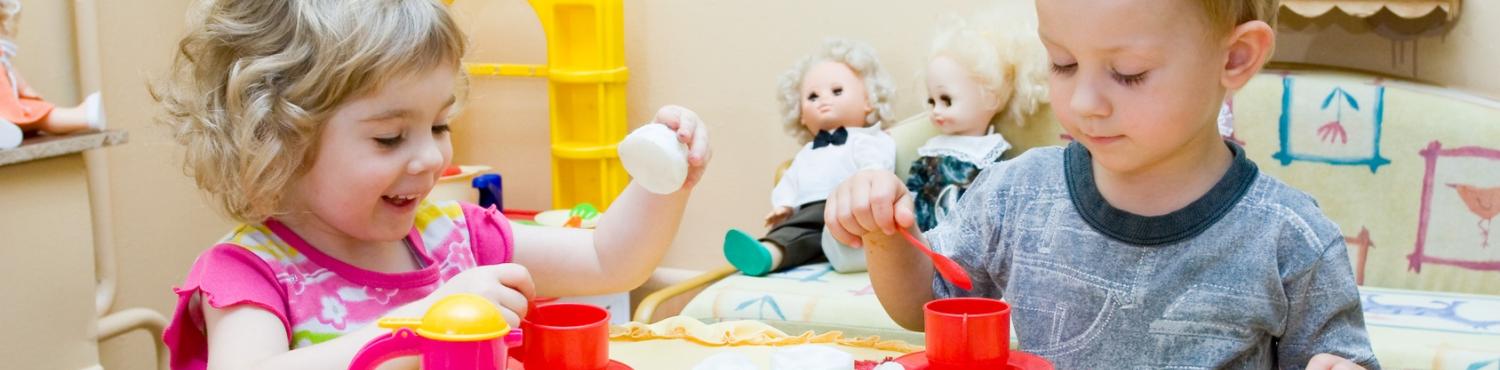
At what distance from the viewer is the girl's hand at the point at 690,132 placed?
1.09 m

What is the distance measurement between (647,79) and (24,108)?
4.25 feet

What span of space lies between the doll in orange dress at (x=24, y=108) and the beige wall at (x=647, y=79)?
419mm

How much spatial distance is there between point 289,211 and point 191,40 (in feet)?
0.50

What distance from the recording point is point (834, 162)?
2.52 m

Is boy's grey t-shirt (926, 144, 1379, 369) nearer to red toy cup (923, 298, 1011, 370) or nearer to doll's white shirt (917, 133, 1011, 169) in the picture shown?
red toy cup (923, 298, 1011, 370)

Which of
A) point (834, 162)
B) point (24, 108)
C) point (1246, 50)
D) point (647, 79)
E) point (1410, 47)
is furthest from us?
point (647, 79)

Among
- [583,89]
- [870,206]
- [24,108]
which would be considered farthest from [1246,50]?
[583,89]

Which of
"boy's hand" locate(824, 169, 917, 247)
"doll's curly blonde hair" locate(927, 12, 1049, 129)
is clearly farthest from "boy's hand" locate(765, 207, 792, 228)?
"boy's hand" locate(824, 169, 917, 247)

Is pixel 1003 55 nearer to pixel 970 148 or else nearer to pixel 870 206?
pixel 970 148

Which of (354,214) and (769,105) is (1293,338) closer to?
(354,214)

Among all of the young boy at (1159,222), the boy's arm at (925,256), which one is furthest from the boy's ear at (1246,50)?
the boy's arm at (925,256)

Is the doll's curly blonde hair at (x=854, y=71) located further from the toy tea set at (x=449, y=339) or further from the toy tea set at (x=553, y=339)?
the toy tea set at (x=449, y=339)

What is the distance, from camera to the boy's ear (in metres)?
0.99

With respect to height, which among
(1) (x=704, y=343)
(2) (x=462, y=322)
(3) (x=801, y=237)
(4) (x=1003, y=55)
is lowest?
(3) (x=801, y=237)
